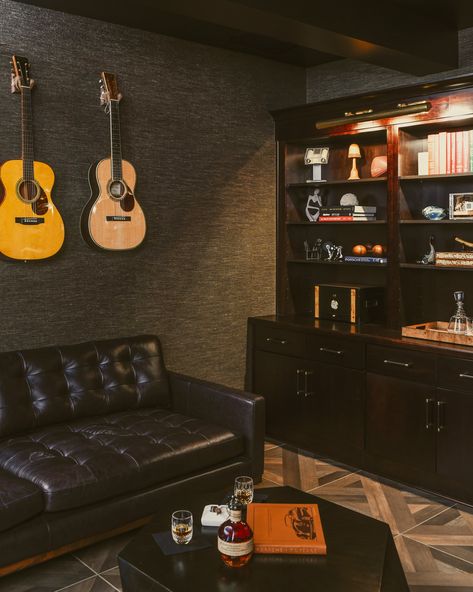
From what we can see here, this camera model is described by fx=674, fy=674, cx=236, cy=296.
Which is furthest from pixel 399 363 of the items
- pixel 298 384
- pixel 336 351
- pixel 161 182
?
pixel 161 182

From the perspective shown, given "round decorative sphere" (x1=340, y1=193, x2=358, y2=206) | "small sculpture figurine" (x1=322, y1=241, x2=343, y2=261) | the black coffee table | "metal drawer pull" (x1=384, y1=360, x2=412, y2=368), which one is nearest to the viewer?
the black coffee table

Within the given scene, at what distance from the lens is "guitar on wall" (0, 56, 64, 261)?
138 inches

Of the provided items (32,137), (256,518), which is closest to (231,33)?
(32,137)

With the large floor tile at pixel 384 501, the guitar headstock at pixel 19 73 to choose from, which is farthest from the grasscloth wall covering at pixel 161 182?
the large floor tile at pixel 384 501

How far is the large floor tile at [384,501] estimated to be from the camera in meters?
3.42

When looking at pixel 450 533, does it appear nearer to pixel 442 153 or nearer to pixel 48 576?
pixel 48 576

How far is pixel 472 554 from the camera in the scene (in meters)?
3.04

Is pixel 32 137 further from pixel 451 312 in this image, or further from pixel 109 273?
pixel 451 312

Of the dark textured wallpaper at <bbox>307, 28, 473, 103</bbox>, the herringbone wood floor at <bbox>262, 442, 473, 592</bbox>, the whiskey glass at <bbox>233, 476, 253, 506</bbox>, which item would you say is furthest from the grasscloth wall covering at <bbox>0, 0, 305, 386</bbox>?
the whiskey glass at <bbox>233, 476, 253, 506</bbox>

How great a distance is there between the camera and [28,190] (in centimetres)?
358

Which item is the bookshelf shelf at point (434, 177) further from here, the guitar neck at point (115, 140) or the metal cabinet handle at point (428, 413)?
the guitar neck at point (115, 140)

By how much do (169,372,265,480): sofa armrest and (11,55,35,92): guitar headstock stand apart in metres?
1.84

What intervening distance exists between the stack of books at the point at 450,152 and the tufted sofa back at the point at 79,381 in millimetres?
1964

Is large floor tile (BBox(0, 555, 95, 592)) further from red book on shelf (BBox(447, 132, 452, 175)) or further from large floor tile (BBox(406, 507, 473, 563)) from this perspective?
red book on shelf (BBox(447, 132, 452, 175))
